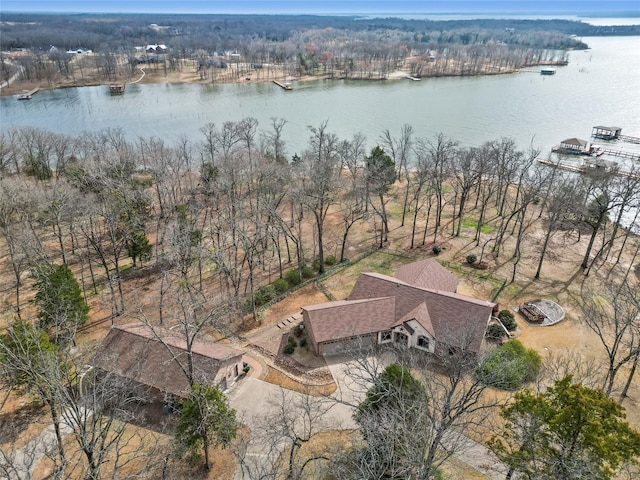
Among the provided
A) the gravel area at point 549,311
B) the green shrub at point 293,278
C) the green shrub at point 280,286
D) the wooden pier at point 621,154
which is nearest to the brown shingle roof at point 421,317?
the gravel area at point 549,311

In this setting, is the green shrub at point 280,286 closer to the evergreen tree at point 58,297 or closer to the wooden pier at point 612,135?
the evergreen tree at point 58,297

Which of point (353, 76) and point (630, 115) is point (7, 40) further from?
point (630, 115)

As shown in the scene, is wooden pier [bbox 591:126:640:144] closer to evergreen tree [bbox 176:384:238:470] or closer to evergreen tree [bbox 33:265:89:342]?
evergreen tree [bbox 176:384:238:470]

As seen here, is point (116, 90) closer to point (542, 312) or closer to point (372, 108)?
point (372, 108)

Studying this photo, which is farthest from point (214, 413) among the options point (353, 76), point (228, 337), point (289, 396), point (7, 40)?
point (7, 40)

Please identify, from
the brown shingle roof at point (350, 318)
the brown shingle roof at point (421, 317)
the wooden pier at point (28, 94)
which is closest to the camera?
the brown shingle roof at point (421, 317)

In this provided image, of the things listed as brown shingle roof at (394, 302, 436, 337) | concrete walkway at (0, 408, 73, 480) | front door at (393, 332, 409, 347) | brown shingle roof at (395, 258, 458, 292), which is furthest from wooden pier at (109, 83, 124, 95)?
brown shingle roof at (394, 302, 436, 337)
